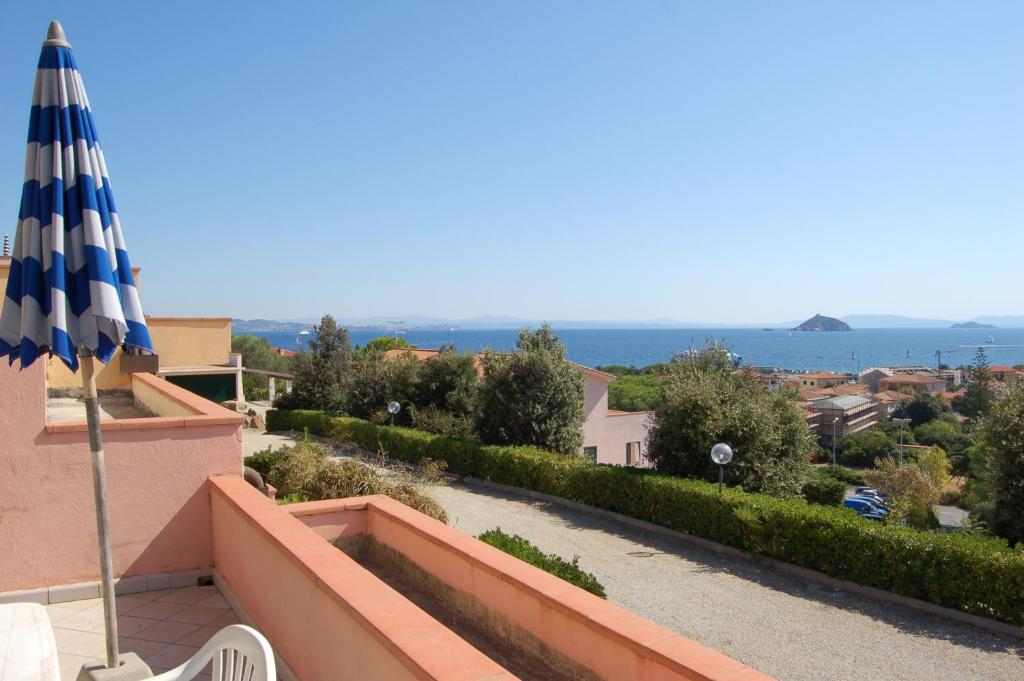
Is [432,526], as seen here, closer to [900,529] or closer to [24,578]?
[24,578]

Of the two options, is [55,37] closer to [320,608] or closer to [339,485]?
[320,608]

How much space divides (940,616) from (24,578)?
386 inches

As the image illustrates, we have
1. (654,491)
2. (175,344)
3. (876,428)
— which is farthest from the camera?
(876,428)

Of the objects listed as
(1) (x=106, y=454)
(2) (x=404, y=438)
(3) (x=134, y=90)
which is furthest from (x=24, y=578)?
(2) (x=404, y=438)

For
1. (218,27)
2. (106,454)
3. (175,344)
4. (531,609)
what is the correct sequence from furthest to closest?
1. (175,344)
2. (218,27)
3. (106,454)
4. (531,609)

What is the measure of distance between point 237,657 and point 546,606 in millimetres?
1772

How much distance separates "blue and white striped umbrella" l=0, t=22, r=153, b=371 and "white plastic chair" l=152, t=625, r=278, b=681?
1.38 metres

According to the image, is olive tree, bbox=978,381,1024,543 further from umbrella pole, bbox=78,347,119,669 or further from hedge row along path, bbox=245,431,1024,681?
umbrella pole, bbox=78,347,119,669

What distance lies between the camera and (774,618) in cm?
859

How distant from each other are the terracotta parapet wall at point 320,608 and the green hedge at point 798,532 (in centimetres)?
777

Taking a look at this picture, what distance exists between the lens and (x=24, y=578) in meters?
5.14

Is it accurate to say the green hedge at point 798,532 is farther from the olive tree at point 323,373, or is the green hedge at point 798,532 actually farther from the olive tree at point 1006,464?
the olive tree at point 323,373

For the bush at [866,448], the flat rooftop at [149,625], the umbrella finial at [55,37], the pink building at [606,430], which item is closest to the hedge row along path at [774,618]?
the flat rooftop at [149,625]

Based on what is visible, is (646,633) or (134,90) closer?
(646,633)
